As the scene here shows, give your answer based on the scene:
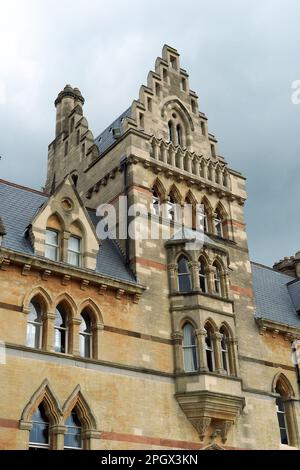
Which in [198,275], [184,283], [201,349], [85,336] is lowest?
[201,349]

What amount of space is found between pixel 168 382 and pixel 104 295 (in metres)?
4.02

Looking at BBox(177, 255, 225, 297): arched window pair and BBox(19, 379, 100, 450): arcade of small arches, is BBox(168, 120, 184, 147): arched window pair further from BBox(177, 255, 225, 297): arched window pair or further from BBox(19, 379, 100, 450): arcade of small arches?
BBox(19, 379, 100, 450): arcade of small arches

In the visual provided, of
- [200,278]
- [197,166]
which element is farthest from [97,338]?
[197,166]

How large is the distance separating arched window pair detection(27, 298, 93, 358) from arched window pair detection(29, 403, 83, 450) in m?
2.11

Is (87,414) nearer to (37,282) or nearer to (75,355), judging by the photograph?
(75,355)

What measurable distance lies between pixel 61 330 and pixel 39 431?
11.7 feet

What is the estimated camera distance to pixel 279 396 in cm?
2822

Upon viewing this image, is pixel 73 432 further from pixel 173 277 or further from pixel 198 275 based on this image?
pixel 198 275

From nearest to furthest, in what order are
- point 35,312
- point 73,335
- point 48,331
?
point 48,331 → point 35,312 → point 73,335

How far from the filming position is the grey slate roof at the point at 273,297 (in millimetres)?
30406

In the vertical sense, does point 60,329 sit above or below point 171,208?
below

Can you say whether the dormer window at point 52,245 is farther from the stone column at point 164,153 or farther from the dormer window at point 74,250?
the stone column at point 164,153

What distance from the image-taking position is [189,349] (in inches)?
990

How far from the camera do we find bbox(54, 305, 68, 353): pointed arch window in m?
22.5
